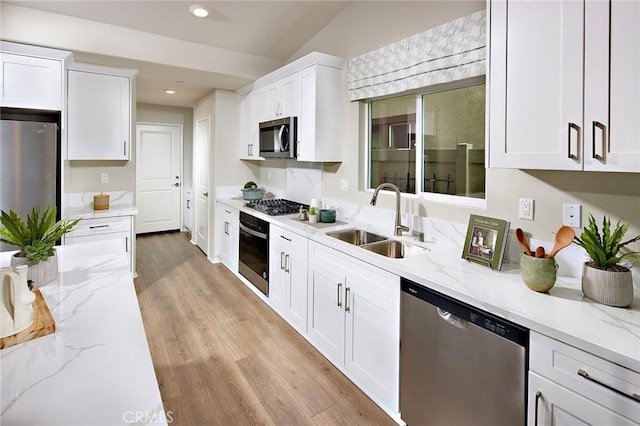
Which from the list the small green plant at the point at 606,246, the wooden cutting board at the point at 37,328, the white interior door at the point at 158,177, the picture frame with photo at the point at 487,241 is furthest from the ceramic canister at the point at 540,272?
the white interior door at the point at 158,177

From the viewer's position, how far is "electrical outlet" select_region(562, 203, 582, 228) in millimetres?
1658

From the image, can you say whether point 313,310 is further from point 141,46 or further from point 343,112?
point 141,46

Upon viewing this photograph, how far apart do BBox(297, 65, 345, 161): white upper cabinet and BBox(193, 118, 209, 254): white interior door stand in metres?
2.29

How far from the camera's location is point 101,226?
3553 millimetres

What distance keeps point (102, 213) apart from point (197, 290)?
1.27 metres

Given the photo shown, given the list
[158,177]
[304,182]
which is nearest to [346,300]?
[304,182]

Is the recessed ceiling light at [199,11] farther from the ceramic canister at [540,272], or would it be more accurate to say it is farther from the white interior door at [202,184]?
the ceramic canister at [540,272]

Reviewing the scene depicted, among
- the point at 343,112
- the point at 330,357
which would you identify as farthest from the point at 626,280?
the point at 343,112

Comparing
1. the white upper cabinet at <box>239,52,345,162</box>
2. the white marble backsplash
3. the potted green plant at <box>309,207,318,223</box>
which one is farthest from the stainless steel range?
the white upper cabinet at <box>239,52,345,162</box>

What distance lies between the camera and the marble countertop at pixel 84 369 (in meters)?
0.72

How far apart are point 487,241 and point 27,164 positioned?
11.8 feet

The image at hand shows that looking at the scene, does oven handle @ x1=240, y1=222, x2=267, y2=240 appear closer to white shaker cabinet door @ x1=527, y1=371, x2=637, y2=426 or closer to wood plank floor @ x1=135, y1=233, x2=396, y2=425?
wood plank floor @ x1=135, y1=233, x2=396, y2=425

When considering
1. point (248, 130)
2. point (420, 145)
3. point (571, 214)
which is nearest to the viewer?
point (571, 214)

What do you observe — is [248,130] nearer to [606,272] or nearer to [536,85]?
[536,85]
